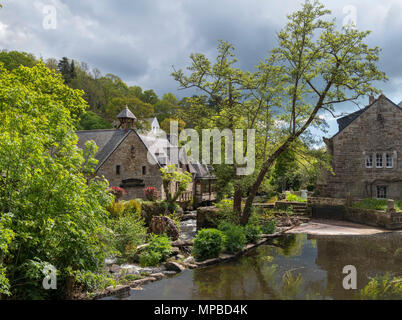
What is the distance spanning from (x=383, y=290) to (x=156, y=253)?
779cm

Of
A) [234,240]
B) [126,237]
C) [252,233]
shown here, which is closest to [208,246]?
[234,240]

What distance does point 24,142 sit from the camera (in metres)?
6.82

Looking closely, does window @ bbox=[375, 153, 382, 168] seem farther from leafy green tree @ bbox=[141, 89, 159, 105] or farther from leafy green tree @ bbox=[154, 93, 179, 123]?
leafy green tree @ bbox=[141, 89, 159, 105]

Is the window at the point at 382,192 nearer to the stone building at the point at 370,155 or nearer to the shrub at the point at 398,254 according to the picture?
the stone building at the point at 370,155

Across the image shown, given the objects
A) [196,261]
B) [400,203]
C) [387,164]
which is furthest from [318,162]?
[387,164]

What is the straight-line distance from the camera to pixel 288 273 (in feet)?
34.8

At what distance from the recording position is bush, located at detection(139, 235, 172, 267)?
11820mm

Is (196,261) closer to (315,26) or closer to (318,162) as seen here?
(318,162)

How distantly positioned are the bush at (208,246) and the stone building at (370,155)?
17167 mm

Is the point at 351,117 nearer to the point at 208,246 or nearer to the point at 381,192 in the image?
the point at 381,192

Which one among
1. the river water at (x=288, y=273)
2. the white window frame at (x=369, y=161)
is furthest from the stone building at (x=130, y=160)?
the river water at (x=288, y=273)

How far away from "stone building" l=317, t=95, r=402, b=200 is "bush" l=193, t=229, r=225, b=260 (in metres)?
17.2

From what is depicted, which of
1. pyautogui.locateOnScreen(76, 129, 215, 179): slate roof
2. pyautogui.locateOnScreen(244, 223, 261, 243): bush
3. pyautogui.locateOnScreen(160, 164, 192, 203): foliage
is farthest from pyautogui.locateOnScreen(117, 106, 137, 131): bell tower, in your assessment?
pyautogui.locateOnScreen(244, 223, 261, 243): bush

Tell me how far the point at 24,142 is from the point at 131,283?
18.0 ft
